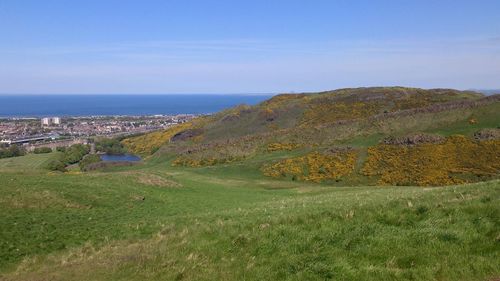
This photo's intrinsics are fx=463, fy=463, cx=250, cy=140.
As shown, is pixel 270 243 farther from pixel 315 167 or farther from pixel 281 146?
pixel 281 146

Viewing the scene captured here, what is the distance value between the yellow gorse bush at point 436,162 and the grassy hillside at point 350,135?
9cm

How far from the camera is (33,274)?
1452cm

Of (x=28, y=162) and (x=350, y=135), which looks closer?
(x=350, y=135)

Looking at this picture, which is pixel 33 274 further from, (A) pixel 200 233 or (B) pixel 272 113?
(B) pixel 272 113

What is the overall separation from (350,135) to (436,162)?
15.8 m

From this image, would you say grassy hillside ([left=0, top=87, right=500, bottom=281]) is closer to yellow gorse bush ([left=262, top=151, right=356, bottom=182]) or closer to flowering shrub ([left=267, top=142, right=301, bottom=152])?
yellow gorse bush ([left=262, top=151, right=356, bottom=182])

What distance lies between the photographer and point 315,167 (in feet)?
167

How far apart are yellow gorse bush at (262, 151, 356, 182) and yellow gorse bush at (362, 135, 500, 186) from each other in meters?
2.24

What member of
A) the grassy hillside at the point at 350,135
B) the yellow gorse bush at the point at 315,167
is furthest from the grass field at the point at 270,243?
the grassy hillside at the point at 350,135

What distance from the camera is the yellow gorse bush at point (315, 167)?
48594 mm

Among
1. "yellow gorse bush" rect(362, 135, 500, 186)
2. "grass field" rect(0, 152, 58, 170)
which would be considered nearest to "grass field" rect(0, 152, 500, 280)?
"yellow gorse bush" rect(362, 135, 500, 186)

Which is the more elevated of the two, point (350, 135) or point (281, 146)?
point (350, 135)

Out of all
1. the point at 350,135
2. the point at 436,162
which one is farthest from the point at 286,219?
the point at 350,135

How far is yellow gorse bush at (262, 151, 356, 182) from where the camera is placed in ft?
159
